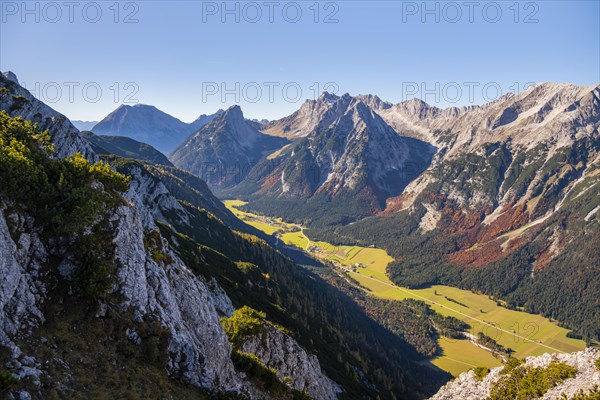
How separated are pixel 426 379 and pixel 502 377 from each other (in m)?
135

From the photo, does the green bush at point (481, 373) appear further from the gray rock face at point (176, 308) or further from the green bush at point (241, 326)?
the gray rock face at point (176, 308)

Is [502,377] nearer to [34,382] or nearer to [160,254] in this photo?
[160,254]

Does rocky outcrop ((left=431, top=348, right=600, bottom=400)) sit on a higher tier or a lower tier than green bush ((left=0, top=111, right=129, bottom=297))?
lower

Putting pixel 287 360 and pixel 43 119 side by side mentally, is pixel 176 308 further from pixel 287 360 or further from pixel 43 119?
pixel 43 119

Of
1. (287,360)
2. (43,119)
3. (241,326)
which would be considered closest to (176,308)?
(241,326)

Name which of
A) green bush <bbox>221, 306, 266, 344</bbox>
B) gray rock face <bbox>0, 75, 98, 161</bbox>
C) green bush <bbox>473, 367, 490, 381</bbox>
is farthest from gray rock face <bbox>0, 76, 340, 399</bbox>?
gray rock face <bbox>0, 75, 98, 161</bbox>

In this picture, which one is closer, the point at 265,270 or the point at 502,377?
the point at 502,377

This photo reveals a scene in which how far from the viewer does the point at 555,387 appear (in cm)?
5350

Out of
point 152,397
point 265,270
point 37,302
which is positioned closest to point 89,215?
point 37,302

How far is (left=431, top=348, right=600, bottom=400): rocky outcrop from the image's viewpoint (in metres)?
49.7

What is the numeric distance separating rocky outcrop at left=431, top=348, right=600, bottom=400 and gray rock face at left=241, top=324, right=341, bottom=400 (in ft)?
92.4

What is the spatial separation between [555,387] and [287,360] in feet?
142

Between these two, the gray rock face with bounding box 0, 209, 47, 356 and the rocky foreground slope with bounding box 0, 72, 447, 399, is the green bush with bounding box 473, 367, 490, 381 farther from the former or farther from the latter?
the gray rock face with bounding box 0, 209, 47, 356

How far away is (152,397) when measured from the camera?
26656mm
